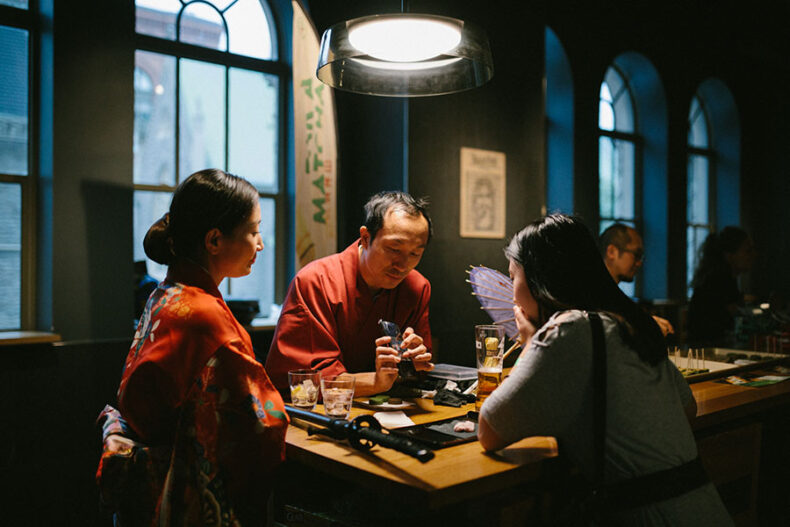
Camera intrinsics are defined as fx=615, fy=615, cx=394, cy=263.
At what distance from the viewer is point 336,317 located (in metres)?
2.30

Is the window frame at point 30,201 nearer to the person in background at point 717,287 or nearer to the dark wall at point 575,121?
the dark wall at point 575,121

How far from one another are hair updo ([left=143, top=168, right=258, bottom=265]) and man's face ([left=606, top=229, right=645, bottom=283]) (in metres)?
2.33

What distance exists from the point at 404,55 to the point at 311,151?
1.77 meters

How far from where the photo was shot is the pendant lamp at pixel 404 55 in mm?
1856

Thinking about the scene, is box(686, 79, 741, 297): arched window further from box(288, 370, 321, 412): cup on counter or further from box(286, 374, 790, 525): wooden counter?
box(288, 370, 321, 412): cup on counter

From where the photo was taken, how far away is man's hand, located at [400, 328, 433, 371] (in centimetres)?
197

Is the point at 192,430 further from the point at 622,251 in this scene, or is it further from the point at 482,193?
the point at 482,193

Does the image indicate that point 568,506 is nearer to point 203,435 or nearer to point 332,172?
point 203,435

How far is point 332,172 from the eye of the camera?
3807 millimetres

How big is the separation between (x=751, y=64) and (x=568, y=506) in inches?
320

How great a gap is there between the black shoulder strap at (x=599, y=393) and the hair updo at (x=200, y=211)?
0.90 m

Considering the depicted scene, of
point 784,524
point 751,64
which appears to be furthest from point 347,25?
point 751,64

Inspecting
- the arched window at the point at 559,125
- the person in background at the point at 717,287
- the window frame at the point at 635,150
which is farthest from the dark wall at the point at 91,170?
the window frame at the point at 635,150

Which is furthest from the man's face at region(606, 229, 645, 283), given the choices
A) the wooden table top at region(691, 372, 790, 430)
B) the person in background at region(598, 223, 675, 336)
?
the wooden table top at region(691, 372, 790, 430)
